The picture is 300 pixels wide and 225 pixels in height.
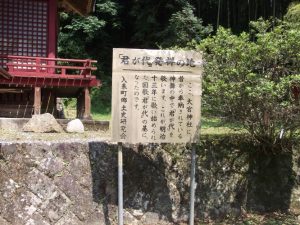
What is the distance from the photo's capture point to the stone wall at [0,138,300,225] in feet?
18.0

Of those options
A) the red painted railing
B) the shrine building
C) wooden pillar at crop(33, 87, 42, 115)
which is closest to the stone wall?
the red painted railing

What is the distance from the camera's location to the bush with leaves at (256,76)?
5.63m

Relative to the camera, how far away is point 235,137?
6.83m

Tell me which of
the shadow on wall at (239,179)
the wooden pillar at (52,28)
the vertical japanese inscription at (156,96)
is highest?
the wooden pillar at (52,28)

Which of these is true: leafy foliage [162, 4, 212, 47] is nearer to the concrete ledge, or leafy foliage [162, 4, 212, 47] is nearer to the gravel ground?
the concrete ledge

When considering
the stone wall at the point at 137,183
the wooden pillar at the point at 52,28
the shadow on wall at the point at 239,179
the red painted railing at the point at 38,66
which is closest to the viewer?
the stone wall at the point at 137,183

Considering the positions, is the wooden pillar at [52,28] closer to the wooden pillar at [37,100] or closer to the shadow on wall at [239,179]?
the wooden pillar at [37,100]

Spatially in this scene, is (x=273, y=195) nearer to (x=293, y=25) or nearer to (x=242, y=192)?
(x=242, y=192)

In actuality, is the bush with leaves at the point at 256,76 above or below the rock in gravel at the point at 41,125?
above

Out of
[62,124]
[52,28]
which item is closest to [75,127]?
[62,124]

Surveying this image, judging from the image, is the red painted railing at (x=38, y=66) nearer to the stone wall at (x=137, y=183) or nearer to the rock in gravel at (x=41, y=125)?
the rock in gravel at (x=41, y=125)

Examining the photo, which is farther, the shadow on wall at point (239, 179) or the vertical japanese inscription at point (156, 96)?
the shadow on wall at point (239, 179)

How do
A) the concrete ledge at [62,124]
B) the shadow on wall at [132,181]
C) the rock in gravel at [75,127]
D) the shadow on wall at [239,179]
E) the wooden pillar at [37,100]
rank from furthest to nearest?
1. the wooden pillar at [37,100]
2. the concrete ledge at [62,124]
3. the rock in gravel at [75,127]
4. the shadow on wall at [239,179]
5. the shadow on wall at [132,181]

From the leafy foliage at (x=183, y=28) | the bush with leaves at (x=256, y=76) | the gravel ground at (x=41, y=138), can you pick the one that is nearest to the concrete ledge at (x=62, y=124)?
the gravel ground at (x=41, y=138)
